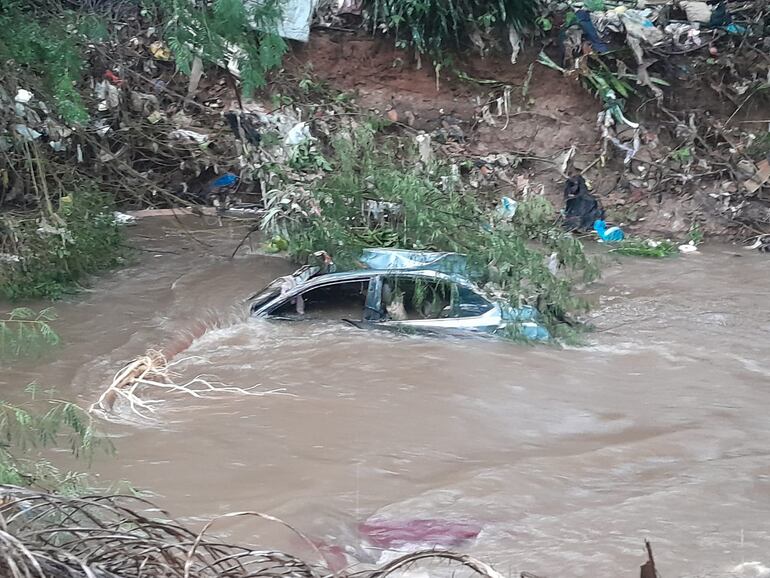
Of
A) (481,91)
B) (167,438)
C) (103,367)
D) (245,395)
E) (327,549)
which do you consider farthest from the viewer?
(481,91)

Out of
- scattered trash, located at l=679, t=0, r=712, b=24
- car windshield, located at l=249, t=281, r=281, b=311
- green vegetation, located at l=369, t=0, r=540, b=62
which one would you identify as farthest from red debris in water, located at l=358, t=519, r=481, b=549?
scattered trash, located at l=679, t=0, r=712, b=24

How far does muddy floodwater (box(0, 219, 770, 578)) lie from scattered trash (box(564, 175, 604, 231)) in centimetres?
328

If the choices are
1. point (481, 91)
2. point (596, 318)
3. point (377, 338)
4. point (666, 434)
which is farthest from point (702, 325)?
point (481, 91)

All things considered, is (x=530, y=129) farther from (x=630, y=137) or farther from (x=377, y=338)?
(x=377, y=338)

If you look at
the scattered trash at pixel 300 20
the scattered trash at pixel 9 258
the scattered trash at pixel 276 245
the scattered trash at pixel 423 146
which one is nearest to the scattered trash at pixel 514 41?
the scattered trash at pixel 423 146

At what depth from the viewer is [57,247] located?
324 inches

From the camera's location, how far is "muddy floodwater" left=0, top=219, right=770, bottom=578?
15.0 ft

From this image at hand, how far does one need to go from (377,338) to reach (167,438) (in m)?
2.14

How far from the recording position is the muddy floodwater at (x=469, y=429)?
4.56m

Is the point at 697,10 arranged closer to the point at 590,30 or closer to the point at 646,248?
the point at 590,30

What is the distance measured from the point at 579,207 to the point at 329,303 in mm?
6199

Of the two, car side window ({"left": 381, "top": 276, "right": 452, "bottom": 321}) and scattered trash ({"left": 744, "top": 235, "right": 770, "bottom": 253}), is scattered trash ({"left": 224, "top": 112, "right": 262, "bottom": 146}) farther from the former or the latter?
scattered trash ({"left": 744, "top": 235, "right": 770, "bottom": 253})

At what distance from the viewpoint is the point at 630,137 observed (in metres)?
12.9

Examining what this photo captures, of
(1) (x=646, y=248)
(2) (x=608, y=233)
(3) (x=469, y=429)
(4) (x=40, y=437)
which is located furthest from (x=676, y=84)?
(4) (x=40, y=437)
